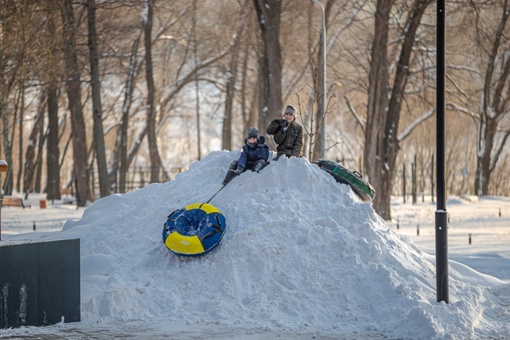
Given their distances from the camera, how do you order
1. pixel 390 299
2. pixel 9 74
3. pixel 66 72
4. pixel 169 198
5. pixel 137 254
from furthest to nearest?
1. pixel 66 72
2. pixel 9 74
3. pixel 169 198
4. pixel 137 254
5. pixel 390 299

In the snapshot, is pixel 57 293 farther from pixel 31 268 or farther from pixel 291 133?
pixel 291 133

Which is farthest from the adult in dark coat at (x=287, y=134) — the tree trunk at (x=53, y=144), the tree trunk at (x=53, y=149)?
the tree trunk at (x=53, y=149)

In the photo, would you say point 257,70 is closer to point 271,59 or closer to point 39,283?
point 271,59

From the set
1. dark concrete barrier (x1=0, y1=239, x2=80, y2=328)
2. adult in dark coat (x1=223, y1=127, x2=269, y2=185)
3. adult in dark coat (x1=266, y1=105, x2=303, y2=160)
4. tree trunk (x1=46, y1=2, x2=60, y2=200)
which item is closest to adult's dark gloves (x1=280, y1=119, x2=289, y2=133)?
adult in dark coat (x1=266, y1=105, x2=303, y2=160)

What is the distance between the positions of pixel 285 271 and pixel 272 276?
217mm

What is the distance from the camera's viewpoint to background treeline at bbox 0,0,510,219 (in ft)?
98.4

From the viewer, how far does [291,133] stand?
52.9ft

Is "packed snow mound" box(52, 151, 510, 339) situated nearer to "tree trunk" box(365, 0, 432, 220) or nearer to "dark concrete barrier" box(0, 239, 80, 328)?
"dark concrete barrier" box(0, 239, 80, 328)

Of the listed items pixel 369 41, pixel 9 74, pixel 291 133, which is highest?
pixel 369 41

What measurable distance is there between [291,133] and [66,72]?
19017 millimetres

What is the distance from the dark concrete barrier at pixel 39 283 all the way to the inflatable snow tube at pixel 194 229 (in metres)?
2.31

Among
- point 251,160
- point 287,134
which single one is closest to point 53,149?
point 287,134

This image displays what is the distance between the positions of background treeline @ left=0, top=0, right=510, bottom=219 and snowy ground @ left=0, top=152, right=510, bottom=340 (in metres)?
8.63

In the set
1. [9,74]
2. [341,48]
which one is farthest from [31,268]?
[341,48]
